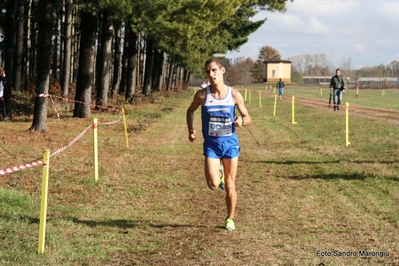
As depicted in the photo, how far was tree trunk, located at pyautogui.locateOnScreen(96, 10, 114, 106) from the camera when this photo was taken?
24906mm

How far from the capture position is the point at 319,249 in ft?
21.2

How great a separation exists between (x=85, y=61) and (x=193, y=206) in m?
14.4

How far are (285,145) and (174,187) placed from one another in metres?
7.80

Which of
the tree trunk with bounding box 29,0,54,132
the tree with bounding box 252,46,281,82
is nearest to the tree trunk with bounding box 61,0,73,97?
the tree trunk with bounding box 29,0,54,132

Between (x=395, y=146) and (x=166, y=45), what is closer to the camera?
(x=395, y=146)

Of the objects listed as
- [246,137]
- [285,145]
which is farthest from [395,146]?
[246,137]

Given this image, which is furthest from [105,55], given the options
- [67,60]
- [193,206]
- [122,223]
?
[122,223]

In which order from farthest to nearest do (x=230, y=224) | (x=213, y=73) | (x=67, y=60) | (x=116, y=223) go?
1. (x=67, y=60)
2. (x=116, y=223)
3. (x=230, y=224)
4. (x=213, y=73)

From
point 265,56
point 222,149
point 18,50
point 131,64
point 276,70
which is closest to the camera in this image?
point 222,149

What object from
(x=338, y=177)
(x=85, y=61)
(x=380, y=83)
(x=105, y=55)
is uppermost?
(x=380, y=83)

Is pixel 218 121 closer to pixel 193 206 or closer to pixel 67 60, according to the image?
pixel 193 206

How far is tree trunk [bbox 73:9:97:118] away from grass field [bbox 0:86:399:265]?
5467 mm

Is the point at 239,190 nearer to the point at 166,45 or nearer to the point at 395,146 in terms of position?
the point at 395,146

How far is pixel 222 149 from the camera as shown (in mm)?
7191
